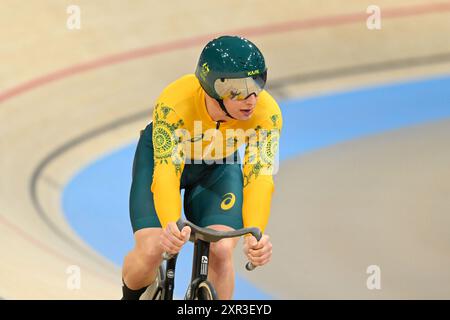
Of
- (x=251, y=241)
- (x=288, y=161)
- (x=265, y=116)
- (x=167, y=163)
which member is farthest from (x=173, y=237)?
(x=288, y=161)

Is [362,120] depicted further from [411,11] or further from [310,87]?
[411,11]

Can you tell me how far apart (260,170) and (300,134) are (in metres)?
3.61

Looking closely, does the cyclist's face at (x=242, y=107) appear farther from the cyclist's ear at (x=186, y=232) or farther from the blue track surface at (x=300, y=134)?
the blue track surface at (x=300, y=134)

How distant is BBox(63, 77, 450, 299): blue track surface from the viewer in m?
5.16

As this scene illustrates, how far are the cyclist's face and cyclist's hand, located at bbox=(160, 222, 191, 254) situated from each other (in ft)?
1.42

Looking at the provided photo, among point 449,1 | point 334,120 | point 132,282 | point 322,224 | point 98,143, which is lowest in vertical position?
point 132,282

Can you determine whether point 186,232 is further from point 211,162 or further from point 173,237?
point 211,162

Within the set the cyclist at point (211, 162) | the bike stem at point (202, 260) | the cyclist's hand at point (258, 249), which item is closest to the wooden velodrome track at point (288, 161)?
the cyclist at point (211, 162)

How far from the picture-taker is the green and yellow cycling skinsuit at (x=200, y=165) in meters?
2.97

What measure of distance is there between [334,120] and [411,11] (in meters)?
1.22

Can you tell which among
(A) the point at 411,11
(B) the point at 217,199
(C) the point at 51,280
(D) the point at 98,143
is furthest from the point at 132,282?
(A) the point at 411,11

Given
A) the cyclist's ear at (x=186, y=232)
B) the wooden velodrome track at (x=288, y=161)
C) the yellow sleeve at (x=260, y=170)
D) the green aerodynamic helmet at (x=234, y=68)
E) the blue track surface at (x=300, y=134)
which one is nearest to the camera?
the cyclist's ear at (x=186, y=232)

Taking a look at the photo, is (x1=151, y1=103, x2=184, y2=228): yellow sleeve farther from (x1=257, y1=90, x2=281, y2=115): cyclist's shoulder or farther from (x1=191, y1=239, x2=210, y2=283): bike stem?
(x1=257, y1=90, x2=281, y2=115): cyclist's shoulder

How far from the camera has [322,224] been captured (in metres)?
5.18
